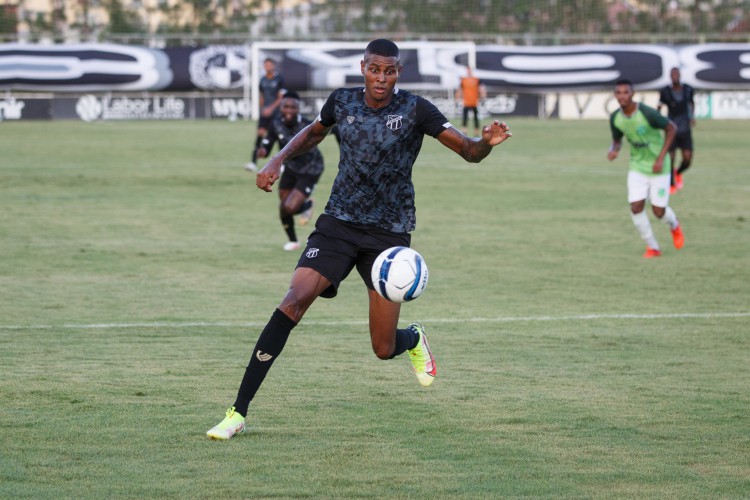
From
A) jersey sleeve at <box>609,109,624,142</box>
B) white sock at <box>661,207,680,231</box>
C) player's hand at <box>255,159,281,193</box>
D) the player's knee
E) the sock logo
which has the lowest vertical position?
white sock at <box>661,207,680,231</box>

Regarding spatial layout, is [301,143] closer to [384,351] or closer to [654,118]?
[384,351]

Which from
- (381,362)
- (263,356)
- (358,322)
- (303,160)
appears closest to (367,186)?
(263,356)

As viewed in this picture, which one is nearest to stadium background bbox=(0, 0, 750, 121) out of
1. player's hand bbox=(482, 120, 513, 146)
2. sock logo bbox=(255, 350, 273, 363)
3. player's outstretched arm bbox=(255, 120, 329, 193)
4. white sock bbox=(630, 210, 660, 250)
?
white sock bbox=(630, 210, 660, 250)

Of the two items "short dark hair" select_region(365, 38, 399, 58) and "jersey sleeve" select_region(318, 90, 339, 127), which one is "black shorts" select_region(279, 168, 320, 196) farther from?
"short dark hair" select_region(365, 38, 399, 58)

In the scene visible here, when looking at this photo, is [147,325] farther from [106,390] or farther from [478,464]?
[478,464]

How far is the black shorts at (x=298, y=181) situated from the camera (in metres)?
16.0

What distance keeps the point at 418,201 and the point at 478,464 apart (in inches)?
600

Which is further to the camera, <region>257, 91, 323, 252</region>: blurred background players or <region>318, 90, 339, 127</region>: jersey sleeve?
<region>257, 91, 323, 252</region>: blurred background players

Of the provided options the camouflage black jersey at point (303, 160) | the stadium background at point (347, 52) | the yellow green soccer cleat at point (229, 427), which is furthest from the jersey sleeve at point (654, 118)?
the stadium background at point (347, 52)

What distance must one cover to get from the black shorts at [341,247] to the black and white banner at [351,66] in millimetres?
39045

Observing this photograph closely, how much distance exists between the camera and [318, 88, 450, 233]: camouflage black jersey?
279 inches

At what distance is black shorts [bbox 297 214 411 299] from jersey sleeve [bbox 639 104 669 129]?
26.9 ft

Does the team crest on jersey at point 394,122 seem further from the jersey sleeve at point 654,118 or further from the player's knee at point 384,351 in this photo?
the jersey sleeve at point 654,118

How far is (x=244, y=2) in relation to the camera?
51500mm
